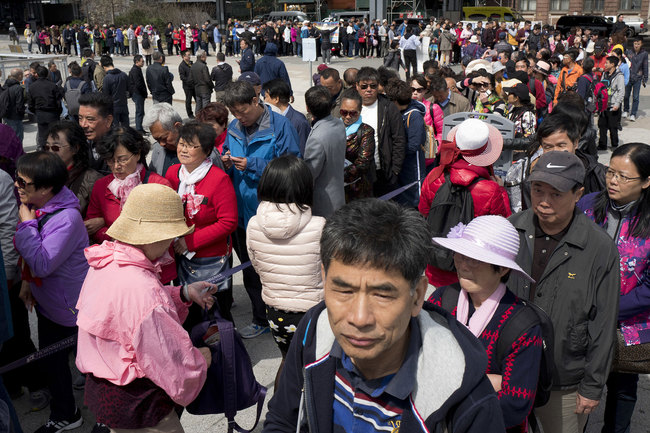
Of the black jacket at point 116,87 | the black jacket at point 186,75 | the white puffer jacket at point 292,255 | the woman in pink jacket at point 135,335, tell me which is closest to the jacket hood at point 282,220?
the white puffer jacket at point 292,255

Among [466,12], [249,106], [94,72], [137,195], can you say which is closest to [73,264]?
[137,195]

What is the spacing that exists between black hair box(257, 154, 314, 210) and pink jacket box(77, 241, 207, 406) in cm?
109

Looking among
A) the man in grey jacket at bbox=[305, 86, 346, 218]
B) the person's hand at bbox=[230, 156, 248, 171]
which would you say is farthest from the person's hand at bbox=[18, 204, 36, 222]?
the man in grey jacket at bbox=[305, 86, 346, 218]

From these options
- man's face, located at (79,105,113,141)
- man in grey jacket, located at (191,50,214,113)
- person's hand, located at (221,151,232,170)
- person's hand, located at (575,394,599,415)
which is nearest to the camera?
person's hand, located at (575,394,599,415)

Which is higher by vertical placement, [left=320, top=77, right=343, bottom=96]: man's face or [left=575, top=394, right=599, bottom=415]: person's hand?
[left=320, top=77, right=343, bottom=96]: man's face

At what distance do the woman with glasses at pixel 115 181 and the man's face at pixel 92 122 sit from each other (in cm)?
90

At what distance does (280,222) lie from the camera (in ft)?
11.5

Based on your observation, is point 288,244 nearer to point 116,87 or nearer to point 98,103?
point 98,103

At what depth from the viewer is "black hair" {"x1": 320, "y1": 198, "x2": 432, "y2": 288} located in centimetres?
162

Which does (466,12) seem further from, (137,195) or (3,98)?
(137,195)

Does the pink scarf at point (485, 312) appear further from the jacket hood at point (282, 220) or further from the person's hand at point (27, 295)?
the person's hand at point (27, 295)

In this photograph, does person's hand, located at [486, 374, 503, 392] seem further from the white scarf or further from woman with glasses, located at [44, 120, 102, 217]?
woman with glasses, located at [44, 120, 102, 217]

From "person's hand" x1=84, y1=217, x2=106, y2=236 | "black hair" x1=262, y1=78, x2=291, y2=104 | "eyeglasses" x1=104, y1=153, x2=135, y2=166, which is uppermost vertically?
"black hair" x1=262, y1=78, x2=291, y2=104

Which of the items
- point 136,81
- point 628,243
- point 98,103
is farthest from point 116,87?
point 628,243
